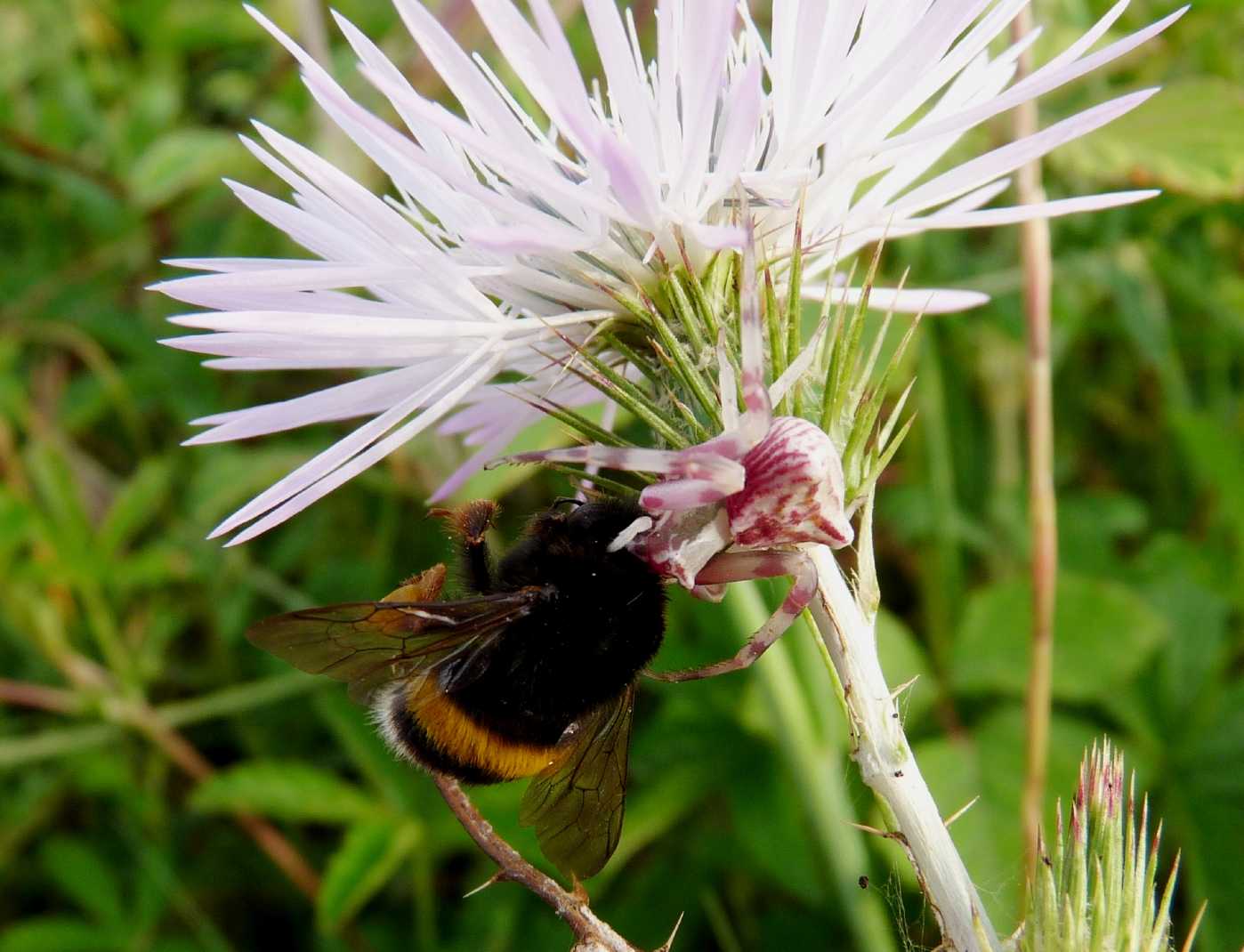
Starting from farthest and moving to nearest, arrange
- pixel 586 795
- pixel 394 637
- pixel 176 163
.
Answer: pixel 176 163, pixel 586 795, pixel 394 637

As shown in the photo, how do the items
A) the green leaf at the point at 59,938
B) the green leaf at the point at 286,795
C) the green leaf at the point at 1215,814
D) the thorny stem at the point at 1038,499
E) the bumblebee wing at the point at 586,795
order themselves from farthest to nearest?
the green leaf at the point at 59,938 → the green leaf at the point at 286,795 → the green leaf at the point at 1215,814 → the thorny stem at the point at 1038,499 → the bumblebee wing at the point at 586,795

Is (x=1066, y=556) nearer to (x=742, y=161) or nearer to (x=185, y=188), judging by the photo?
(x=742, y=161)

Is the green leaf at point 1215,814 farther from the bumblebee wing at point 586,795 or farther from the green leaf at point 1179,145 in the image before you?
the bumblebee wing at point 586,795

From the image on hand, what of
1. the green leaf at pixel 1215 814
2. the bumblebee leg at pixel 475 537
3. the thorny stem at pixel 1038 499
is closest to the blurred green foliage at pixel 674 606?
the green leaf at pixel 1215 814

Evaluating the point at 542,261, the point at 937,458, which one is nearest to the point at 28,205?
the point at 937,458

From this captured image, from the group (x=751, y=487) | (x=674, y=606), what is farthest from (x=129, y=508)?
(x=751, y=487)

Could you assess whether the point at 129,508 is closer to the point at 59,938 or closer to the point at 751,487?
the point at 59,938

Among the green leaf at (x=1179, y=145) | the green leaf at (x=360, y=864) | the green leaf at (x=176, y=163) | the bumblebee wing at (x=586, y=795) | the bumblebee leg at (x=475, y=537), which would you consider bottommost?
the green leaf at (x=360, y=864)
